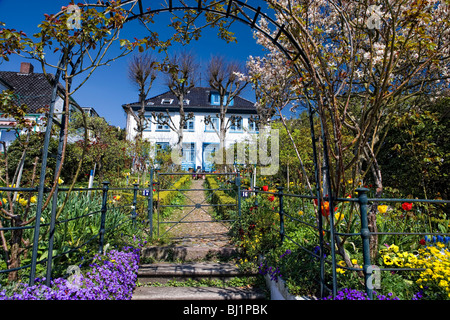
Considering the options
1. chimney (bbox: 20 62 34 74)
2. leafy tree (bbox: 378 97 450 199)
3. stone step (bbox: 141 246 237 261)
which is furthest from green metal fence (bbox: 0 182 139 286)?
chimney (bbox: 20 62 34 74)

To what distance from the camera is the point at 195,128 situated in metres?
21.9

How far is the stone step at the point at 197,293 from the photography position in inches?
108

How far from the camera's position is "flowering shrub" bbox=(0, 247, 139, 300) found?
1829 mm

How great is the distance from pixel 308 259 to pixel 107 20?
2829mm

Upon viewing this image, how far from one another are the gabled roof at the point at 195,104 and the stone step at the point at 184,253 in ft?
61.1

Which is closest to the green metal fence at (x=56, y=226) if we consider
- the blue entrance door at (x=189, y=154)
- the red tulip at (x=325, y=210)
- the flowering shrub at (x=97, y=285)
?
the flowering shrub at (x=97, y=285)

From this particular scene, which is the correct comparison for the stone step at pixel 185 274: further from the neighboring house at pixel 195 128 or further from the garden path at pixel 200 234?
the neighboring house at pixel 195 128

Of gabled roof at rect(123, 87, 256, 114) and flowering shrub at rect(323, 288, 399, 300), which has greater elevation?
gabled roof at rect(123, 87, 256, 114)

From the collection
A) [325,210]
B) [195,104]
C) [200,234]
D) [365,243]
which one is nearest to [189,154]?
[195,104]

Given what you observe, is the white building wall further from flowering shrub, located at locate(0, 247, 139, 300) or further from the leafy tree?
flowering shrub, located at locate(0, 247, 139, 300)

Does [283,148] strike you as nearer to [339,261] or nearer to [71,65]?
[339,261]

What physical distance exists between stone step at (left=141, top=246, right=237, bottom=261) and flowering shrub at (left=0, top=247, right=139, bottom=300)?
0.57 m

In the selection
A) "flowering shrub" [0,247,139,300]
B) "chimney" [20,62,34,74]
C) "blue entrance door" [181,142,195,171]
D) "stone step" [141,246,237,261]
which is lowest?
"stone step" [141,246,237,261]
